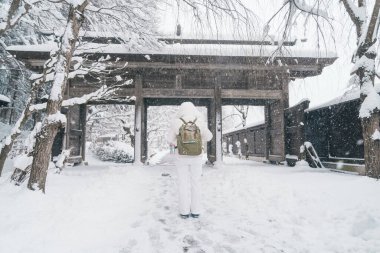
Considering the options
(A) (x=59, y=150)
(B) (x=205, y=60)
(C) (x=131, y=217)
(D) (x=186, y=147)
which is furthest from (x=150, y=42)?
(A) (x=59, y=150)

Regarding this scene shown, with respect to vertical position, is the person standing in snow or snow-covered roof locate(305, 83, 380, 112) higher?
snow-covered roof locate(305, 83, 380, 112)

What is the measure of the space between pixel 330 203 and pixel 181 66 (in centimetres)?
829

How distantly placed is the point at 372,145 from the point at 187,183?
419 centimetres

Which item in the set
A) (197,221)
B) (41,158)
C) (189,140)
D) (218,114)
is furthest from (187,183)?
(218,114)

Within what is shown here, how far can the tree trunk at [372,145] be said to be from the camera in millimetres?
6047

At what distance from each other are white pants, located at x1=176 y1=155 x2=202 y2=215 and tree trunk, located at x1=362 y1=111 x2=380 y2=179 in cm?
396

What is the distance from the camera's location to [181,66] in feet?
38.5

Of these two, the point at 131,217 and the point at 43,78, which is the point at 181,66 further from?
the point at 131,217

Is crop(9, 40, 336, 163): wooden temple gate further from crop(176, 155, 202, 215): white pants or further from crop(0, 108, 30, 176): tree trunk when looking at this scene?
crop(176, 155, 202, 215): white pants

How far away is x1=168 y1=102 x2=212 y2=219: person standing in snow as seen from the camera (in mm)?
4629

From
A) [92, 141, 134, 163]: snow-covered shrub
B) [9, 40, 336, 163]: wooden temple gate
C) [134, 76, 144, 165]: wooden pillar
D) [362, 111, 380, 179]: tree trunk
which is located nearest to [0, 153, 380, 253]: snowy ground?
[362, 111, 380, 179]: tree trunk

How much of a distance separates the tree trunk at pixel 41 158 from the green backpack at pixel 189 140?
84.5 inches

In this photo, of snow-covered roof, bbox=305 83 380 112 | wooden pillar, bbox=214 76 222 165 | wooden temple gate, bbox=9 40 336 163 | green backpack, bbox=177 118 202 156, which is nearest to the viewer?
green backpack, bbox=177 118 202 156

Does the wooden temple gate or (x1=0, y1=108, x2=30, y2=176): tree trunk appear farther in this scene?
the wooden temple gate
